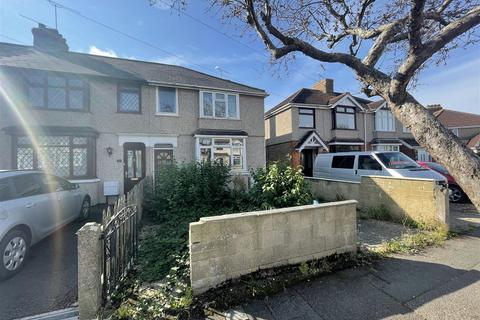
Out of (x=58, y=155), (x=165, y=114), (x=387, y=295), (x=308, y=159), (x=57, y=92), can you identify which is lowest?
(x=387, y=295)

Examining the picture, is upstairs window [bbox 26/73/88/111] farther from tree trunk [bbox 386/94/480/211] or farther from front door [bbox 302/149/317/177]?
front door [bbox 302/149/317/177]

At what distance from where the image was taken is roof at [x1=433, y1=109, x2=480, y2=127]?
31450 mm

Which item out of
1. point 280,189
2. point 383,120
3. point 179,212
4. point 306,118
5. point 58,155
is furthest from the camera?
point 383,120

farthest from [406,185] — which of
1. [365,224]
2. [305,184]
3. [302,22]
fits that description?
[302,22]

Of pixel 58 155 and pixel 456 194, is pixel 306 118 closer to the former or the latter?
pixel 456 194

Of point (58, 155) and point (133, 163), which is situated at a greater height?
point (58, 155)

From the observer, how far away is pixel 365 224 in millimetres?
6500

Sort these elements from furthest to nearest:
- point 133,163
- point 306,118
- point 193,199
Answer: point 306,118 < point 133,163 < point 193,199

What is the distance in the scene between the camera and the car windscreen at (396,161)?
8867mm

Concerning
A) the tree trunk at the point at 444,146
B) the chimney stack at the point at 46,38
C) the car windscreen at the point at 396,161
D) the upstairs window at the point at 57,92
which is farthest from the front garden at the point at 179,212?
the chimney stack at the point at 46,38

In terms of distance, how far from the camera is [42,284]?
138 inches

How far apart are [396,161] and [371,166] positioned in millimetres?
919

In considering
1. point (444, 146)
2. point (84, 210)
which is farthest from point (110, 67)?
point (444, 146)

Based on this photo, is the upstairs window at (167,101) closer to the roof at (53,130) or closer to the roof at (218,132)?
the roof at (218,132)
